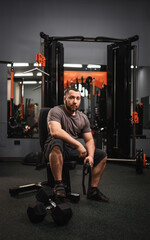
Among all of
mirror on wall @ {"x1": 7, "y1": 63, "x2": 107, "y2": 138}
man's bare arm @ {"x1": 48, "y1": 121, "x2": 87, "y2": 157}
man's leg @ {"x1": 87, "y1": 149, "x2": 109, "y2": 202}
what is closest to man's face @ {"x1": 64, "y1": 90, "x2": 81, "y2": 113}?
man's bare arm @ {"x1": 48, "y1": 121, "x2": 87, "y2": 157}

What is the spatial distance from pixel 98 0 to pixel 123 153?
10.0 ft

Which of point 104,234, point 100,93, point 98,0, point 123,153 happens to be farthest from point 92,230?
point 98,0

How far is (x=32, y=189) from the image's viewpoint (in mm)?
2432

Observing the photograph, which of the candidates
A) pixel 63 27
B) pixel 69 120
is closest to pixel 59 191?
pixel 69 120

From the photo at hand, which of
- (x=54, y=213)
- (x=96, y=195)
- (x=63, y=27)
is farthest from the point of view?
(x=63, y=27)

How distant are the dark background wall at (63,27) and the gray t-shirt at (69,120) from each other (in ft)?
7.51

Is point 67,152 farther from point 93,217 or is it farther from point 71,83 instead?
point 71,83

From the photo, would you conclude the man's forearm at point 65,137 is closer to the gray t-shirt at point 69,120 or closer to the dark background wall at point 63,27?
the gray t-shirt at point 69,120

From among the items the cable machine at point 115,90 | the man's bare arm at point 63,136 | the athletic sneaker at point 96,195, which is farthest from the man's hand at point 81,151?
the cable machine at point 115,90

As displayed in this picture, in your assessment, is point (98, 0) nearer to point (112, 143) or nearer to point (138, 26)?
point (138, 26)

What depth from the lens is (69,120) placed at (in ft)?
7.36

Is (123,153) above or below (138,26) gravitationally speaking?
below

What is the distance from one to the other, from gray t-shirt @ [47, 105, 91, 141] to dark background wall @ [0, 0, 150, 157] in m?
2.29

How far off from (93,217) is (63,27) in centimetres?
375
